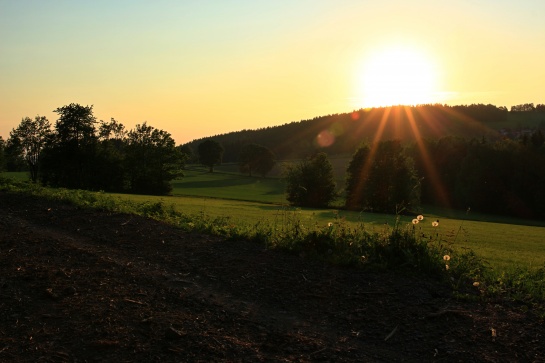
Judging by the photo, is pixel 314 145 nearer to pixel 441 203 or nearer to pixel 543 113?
pixel 441 203

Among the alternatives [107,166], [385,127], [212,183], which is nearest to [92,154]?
[107,166]

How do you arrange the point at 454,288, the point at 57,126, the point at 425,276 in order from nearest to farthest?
the point at 454,288 → the point at 425,276 → the point at 57,126

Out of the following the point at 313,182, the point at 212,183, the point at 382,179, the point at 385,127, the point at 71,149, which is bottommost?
the point at 212,183

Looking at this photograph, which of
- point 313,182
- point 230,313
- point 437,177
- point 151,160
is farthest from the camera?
point 437,177

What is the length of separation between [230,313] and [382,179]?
182 feet

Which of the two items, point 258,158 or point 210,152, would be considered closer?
point 258,158

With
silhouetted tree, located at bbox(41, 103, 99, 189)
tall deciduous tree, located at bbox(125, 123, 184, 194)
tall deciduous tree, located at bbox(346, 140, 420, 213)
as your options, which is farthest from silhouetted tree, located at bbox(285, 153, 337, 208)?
silhouetted tree, located at bbox(41, 103, 99, 189)

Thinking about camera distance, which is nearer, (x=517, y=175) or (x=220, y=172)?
(x=517, y=175)

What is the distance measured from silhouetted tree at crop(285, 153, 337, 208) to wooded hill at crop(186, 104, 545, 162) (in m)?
70.7

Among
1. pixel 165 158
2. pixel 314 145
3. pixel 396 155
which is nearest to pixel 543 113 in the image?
pixel 314 145

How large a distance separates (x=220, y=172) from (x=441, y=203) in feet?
190

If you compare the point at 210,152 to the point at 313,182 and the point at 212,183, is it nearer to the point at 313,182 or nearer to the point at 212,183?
the point at 212,183

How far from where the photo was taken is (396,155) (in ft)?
200

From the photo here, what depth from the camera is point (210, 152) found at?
115m
